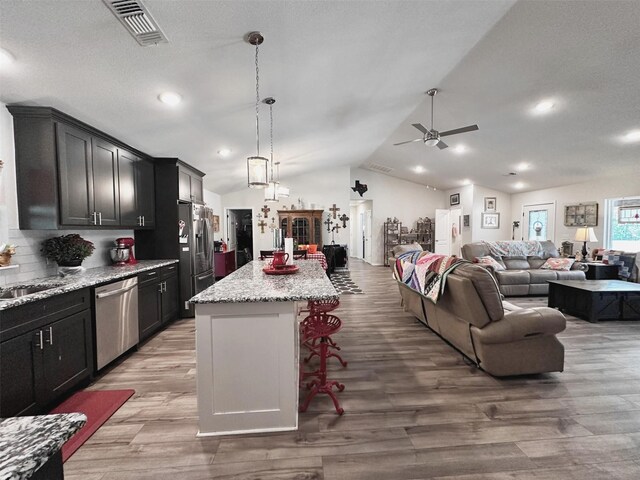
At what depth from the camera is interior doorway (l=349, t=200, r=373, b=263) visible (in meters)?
10.3

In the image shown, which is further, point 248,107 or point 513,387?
point 248,107

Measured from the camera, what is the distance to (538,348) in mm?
2486

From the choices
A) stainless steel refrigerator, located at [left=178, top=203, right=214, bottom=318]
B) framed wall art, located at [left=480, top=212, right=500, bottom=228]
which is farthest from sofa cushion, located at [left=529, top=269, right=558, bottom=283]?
stainless steel refrigerator, located at [left=178, top=203, right=214, bottom=318]

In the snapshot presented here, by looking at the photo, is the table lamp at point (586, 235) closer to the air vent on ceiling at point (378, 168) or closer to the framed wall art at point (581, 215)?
the framed wall art at point (581, 215)

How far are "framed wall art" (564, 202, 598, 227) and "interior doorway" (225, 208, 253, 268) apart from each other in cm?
793

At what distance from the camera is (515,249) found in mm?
5875

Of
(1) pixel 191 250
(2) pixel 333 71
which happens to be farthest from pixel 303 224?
(2) pixel 333 71

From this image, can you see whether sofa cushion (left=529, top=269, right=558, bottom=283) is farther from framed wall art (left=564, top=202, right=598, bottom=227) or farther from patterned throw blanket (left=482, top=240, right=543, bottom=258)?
framed wall art (left=564, top=202, right=598, bottom=227)

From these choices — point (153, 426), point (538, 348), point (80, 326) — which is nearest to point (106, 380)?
point (80, 326)

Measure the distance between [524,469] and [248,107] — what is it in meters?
3.66

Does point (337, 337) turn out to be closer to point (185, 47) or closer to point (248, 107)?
point (248, 107)

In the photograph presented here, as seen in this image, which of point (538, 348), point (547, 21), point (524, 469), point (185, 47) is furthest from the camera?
point (547, 21)

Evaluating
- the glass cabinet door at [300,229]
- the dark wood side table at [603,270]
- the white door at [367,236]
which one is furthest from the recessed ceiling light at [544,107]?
the white door at [367,236]

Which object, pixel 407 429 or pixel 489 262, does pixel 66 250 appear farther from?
pixel 489 262
